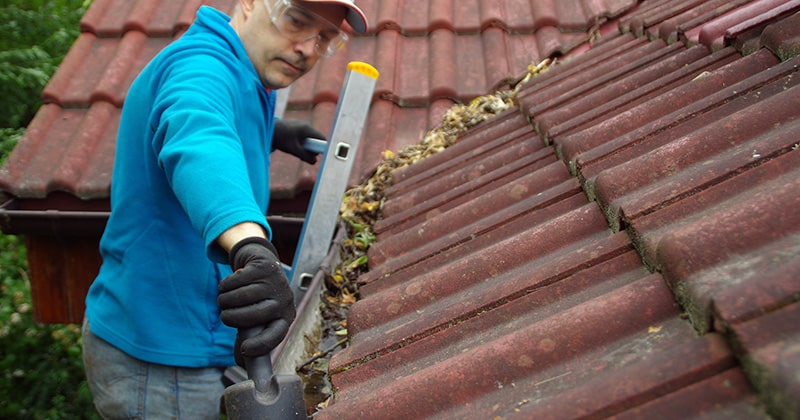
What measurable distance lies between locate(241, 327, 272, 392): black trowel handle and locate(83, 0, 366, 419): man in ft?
1.35

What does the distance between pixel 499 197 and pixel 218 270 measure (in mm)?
928

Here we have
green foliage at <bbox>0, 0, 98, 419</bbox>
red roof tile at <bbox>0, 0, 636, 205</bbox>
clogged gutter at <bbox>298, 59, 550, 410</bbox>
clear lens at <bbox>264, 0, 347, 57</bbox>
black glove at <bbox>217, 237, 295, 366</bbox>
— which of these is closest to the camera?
black glove at <bbox>217, 237, 295, 366</bbox>

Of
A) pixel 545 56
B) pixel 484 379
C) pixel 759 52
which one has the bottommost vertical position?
pixel 484 379

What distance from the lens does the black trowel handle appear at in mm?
1508

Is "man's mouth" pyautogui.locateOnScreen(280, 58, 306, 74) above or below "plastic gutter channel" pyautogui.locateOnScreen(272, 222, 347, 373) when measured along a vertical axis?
above

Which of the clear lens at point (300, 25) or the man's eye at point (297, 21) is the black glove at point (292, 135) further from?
the man's eye at point (297, 21)

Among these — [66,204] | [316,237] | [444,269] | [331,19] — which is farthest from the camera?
[66,204]

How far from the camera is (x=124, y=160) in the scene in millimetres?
2182

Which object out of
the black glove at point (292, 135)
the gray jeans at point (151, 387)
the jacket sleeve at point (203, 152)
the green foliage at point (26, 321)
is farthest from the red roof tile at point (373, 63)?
the green foliage at point (26, 321)

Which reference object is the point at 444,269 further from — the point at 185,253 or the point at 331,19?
the point at 331,19

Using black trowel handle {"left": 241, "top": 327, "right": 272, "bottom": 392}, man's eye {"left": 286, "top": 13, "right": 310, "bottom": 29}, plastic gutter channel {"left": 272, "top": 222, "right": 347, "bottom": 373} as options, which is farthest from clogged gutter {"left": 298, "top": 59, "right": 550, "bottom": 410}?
man's eye {"left": 286, "top": 13, "right": 310, "bottom": 29}

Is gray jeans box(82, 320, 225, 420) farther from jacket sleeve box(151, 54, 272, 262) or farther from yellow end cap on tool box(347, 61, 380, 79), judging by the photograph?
yellow end cap on tool box(347, 61, 380, 79)

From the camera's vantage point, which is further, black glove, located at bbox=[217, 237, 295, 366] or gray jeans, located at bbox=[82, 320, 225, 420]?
gray jeans, located at bbox=[82, 320, 225, 420]

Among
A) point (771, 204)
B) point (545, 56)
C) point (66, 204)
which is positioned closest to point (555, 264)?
point (771, 204)
